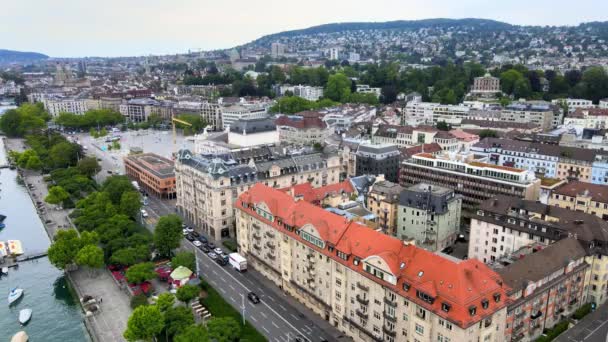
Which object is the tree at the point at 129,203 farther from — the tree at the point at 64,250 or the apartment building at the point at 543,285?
the apartment building at the point at 543,285

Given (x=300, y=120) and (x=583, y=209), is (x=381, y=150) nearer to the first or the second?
(x=583, y=209)

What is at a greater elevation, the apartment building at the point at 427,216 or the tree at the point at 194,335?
the apartment building at the point at 427,216

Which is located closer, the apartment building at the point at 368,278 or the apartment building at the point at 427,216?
the apartment building at the point at 368,278

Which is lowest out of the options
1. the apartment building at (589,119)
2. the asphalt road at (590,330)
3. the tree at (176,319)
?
the asphalt road at (590,330)

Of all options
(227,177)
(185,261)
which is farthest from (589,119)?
(185,261)

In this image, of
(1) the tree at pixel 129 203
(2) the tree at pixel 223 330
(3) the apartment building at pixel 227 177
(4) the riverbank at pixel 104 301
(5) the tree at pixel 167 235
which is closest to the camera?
(2) the tree at pixel 223 330

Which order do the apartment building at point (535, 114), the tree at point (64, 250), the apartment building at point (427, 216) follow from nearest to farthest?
1. the tree at point (64, 250)
2. the apartment building at point (427, 216)
3. the apartment building at point (535, 114)

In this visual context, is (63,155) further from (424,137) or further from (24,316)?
(424,137)

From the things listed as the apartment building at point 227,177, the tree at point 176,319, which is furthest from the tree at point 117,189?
the tree at point 176,319
